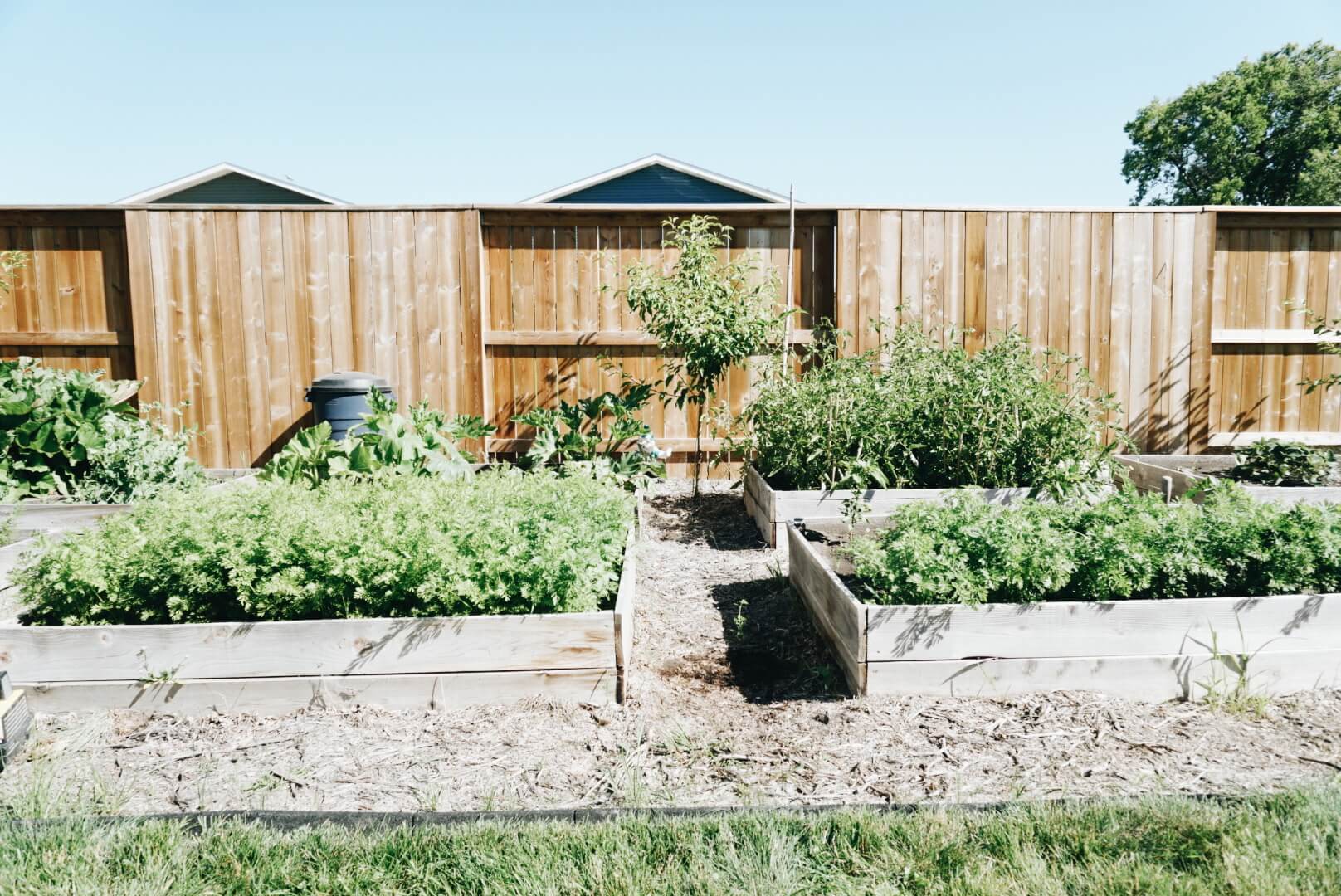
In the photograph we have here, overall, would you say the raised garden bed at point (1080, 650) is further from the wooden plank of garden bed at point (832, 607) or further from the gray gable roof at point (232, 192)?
the gray gable roof at point (232, 192)

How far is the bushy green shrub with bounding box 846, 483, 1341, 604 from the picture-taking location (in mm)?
2752

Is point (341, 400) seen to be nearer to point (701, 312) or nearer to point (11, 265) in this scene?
point (11, 265)

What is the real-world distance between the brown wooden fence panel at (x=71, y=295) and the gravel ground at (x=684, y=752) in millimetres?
4790

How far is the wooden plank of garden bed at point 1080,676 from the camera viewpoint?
8.79 feet

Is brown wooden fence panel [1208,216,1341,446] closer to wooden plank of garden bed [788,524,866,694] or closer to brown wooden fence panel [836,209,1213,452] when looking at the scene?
brown wooden fence panel [836,209,1213,452]

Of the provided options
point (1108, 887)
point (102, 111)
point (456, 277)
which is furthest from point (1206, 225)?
point (102, 111)

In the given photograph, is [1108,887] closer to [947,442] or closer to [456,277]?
[947,442]

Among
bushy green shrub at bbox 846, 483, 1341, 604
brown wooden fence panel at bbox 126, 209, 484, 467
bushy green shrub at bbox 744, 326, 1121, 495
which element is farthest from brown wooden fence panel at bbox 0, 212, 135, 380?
bushy green shrub at bbox 846, 483, 1341, 604

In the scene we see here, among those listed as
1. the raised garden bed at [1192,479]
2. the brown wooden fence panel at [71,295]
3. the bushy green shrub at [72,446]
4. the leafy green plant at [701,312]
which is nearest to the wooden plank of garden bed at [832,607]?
the leafy green plant at [701,312]

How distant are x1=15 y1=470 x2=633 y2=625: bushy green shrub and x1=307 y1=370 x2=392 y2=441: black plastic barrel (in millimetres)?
2805

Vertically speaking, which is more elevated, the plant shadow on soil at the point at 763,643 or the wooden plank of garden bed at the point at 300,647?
the wooden plank of garden bed at the point at 300,647

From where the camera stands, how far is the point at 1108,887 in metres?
1.66

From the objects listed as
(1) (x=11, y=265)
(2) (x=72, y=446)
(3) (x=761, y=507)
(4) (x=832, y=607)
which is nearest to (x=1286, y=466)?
(3) (x=761, y=507)

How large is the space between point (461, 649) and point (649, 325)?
3327 millimetres
